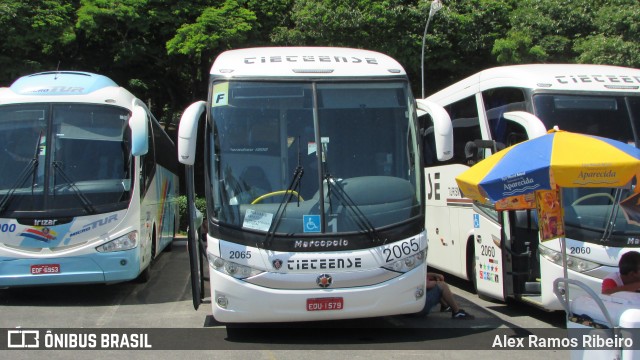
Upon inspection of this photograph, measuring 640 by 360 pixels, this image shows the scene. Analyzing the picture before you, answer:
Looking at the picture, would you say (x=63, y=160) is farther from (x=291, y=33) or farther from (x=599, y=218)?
(x=291, y=33)

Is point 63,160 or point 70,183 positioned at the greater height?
point 63,160

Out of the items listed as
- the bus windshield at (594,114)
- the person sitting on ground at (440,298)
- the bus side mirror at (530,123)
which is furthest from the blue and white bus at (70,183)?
the bus windshield at (594,114)

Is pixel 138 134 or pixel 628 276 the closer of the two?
pixel 628 276

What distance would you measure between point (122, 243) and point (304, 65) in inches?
159

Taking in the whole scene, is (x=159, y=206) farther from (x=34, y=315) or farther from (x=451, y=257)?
(x=451, y=257)

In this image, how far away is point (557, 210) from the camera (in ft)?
21.3

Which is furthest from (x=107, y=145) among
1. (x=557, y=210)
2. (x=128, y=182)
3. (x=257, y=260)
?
(x=557, y=210)

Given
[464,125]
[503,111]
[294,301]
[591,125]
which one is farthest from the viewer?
[464,125]

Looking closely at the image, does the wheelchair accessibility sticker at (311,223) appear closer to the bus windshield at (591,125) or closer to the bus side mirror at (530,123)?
the bus side mirror at (530,123)

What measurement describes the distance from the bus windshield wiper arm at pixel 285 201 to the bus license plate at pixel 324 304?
2.66 feet

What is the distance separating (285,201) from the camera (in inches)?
299

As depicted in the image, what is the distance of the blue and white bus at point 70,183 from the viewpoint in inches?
383

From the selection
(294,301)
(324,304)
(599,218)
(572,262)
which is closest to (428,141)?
(599,218)

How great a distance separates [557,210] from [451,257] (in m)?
5.14
